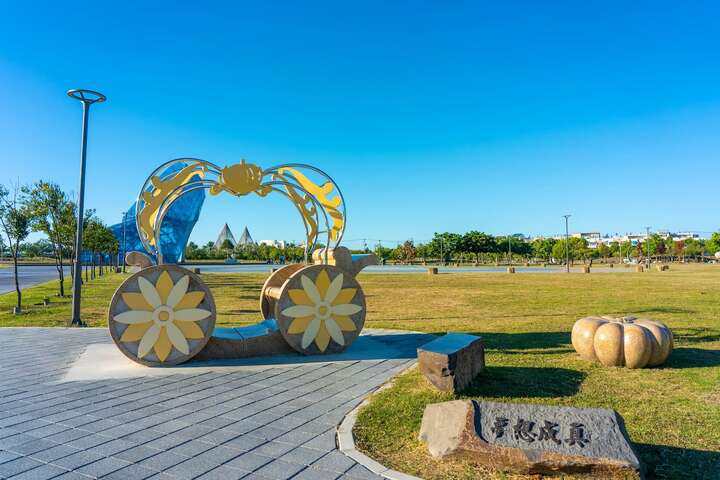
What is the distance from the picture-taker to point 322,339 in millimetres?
8492

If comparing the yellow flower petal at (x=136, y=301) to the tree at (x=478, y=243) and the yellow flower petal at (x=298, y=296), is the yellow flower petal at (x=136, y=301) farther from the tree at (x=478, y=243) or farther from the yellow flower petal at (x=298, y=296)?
the tree at (x=478, y=243)

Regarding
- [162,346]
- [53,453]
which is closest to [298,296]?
[162,346]

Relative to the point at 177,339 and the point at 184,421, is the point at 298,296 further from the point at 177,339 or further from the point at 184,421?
the point at 184,421

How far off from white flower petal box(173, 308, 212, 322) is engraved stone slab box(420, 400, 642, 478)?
4.85 metres

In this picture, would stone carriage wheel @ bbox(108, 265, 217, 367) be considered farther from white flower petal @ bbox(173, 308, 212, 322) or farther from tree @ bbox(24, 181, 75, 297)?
tree @ bbox(24, 181, 75, 297)

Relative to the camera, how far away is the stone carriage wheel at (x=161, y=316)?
747 centimetres

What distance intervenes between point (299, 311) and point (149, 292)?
2.52 metres

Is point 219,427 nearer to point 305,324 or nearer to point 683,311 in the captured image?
point 305,324

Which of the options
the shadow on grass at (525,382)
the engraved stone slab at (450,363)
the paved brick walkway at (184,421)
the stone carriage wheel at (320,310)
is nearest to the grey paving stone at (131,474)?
the paved brick walkway at (184,421)

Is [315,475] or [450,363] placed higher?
[450,363]

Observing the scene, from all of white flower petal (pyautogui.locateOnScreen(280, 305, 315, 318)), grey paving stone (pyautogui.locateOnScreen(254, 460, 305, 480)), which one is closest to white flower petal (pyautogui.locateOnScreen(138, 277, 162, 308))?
white flower petal (pyautogui.locateOnScreen(280, 305, 315, 318))

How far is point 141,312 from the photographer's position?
7.57 meters

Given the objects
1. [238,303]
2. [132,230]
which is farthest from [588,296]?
[132,230]

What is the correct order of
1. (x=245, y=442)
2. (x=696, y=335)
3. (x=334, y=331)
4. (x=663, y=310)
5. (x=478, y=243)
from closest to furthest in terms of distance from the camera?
(x=245, y=442) < (x=334, y=331) < (x=696, y=335) < (x=663, y=310) < (x=478, y=243)
